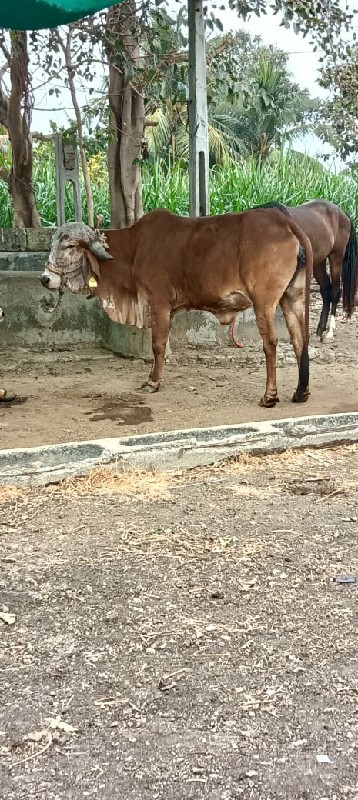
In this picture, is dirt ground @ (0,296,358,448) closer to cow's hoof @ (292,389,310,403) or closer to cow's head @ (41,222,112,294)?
cow's hoof @ (292,389,310,403)

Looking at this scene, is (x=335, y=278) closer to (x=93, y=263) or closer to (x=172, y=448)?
(x=93, y=263)

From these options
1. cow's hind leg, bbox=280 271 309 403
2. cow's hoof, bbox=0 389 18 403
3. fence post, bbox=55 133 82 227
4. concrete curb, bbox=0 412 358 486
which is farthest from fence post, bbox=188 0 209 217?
concrete curb, bbox=0 412 358 486

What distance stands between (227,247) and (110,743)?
4354mm

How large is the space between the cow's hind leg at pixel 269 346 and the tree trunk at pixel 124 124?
3023mm

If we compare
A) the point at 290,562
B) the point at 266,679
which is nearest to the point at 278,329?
the point at 290,562

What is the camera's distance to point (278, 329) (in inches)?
323

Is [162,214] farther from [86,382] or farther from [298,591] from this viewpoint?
[298,591]

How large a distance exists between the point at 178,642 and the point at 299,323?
3.89m

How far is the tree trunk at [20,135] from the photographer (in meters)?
8.87

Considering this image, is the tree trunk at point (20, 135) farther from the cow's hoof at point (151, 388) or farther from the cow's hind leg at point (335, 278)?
the cow's hoof at point (151, 388)

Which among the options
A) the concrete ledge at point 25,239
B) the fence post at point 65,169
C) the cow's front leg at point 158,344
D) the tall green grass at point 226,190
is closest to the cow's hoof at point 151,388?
the cow's front leg at point 158,344

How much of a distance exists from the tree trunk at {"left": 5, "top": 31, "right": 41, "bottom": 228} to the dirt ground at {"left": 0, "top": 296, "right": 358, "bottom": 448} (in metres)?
2.35

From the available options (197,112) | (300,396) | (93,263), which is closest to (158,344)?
(93,263)

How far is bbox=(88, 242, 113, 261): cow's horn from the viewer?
21.1ft
